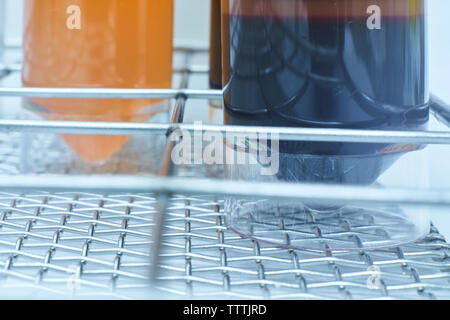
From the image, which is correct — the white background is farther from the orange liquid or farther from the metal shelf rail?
the orange liquid

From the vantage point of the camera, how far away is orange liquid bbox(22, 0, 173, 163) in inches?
14.2

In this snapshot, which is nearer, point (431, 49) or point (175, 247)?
point (175, 247)

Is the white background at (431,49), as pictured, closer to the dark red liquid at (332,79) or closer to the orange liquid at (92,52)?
the dark red liquid at (332,79)

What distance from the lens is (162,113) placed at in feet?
1.34

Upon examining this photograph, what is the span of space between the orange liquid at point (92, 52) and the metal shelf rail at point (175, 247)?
A: 1.7 inches

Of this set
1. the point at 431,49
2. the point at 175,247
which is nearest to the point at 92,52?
the point at 175,247

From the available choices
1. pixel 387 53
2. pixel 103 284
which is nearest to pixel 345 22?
pixel 387 53

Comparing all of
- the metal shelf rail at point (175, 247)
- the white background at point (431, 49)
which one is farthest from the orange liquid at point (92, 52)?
the white background at point (431, 49)

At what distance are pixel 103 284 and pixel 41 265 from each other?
1.3 inches

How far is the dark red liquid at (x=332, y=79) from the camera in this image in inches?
10.5

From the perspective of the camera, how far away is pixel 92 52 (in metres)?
0.36

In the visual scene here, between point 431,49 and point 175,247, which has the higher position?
point 431,49

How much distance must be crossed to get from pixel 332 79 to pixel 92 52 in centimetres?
16

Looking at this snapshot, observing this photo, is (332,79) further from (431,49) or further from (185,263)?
(431,49)
